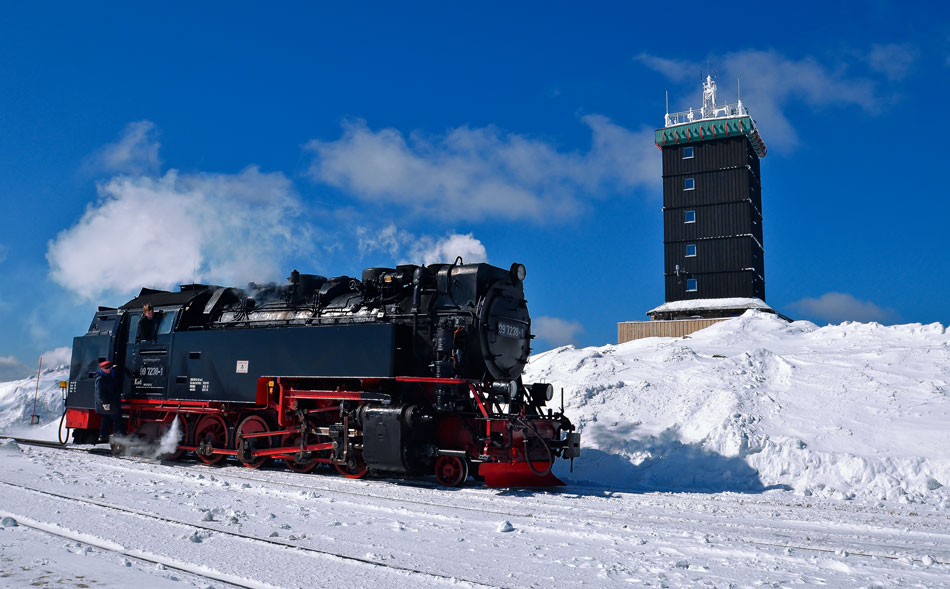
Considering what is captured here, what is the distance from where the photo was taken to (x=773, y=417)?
45.9 feet

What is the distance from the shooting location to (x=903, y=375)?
51.8ft

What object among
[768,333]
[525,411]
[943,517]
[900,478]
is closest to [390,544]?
[525,411]

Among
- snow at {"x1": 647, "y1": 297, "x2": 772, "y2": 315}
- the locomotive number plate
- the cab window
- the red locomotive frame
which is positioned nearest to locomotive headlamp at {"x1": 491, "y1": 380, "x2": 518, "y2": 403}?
the red locomotive frame

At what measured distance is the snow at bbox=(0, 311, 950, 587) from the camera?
5.13 metres

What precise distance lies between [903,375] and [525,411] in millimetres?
9712

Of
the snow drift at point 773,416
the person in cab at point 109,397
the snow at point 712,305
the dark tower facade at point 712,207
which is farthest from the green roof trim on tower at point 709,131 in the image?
the person in cab at point 109,397

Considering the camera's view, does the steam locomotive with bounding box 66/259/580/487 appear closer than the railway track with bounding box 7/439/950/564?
No

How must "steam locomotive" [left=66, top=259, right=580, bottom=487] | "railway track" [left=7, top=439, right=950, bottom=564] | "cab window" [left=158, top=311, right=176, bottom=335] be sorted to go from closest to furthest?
"railway track" [left=7, top=439, right=950, bottom=564]
"steam locomotive" [left=66, top=259, right=580, bottom=487]
"cab window" [left=158, top=311, right=176, bottom=335]

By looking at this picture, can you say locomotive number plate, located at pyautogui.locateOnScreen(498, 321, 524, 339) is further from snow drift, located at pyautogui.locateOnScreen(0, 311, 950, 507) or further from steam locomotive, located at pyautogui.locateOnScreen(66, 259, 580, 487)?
snow drift, located at pyautogui.locateOnScreen(0, 311, 950, 507)

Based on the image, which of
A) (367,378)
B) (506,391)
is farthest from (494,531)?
(367,378)

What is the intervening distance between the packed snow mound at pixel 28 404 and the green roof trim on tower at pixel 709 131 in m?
33.4

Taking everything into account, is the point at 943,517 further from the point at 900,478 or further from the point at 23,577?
the point at 23,577

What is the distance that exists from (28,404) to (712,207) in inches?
1352

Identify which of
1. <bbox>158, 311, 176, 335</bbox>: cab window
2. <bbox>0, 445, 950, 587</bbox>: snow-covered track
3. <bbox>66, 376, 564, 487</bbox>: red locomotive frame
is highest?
<bbox>158, 311, 176, 335</bbox>: cab window
